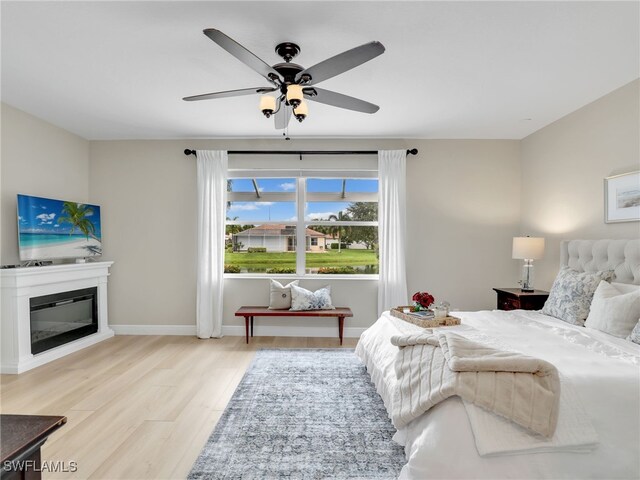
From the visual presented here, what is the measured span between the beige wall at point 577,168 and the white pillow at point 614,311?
2.44 ft

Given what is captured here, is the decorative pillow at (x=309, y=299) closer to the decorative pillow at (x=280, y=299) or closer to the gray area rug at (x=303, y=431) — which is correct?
the decorative pillow at (x=280, y=299)

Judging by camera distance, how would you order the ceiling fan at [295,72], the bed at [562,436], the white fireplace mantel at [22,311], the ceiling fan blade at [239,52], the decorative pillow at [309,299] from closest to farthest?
the bed at [562,436], the ceiling fan blade at [239,52], the ceiling fan at [295,72], the white fireplace mantel at [22,311], the decorative pillow at [309,299]

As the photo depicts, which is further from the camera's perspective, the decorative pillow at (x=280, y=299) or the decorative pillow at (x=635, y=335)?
the decorative pillow at (x=280, y=299)

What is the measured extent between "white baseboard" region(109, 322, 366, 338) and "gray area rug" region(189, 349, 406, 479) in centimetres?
124

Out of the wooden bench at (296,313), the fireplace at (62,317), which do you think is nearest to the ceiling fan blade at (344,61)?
the wooden bench at (296,313)

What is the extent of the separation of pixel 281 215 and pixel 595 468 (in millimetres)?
4035

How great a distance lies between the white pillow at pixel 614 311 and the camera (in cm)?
232

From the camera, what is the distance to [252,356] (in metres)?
3.77

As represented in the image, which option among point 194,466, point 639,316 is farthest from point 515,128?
point 194,466

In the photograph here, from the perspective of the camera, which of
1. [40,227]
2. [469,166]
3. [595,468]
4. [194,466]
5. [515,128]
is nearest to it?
[595,468]

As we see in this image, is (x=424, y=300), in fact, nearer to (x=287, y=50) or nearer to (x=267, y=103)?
(x=267, y=103)

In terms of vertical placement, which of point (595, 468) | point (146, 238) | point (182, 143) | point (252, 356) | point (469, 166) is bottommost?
point (252, 356)

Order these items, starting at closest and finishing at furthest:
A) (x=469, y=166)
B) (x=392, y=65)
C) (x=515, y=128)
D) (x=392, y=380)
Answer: (x=392, y=380) < (x=392, y=65) < (x=515, y=128) < (x=469, y=166)

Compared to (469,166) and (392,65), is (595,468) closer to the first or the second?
(392,65)
